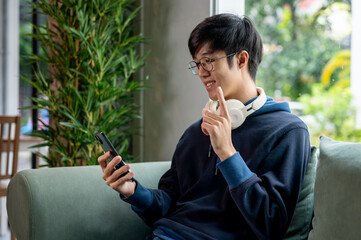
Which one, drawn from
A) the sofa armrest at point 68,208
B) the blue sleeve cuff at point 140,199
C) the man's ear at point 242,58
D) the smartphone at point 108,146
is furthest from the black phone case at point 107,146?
the man's ear at point 242,58

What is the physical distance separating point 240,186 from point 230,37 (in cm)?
49

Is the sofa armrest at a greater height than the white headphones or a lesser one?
lesser

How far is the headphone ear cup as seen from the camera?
1214mm

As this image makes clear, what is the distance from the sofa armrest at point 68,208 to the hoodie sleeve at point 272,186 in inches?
21.9

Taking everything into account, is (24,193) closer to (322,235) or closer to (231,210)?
(231,210)

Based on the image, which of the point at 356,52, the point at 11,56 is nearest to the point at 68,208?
the point at 356,52

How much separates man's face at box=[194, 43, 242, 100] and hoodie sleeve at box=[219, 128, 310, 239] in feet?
0.80

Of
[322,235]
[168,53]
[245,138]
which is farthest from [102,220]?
[168,53]

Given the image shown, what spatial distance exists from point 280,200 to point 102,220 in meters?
→ 0.65

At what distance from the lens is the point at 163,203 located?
1.36 metres

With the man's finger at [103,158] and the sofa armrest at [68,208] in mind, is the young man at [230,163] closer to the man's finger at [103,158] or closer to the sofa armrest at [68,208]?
the man's finger at [103,158]

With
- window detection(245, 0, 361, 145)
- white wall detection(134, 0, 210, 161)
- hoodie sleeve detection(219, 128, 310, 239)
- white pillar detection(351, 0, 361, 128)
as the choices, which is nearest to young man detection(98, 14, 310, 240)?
hoodie sleeve detection(219, 128, 310, 239)

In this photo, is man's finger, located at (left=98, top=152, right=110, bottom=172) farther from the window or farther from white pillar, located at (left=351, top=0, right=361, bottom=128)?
the window

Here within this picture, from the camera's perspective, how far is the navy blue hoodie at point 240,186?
1.05 metres
